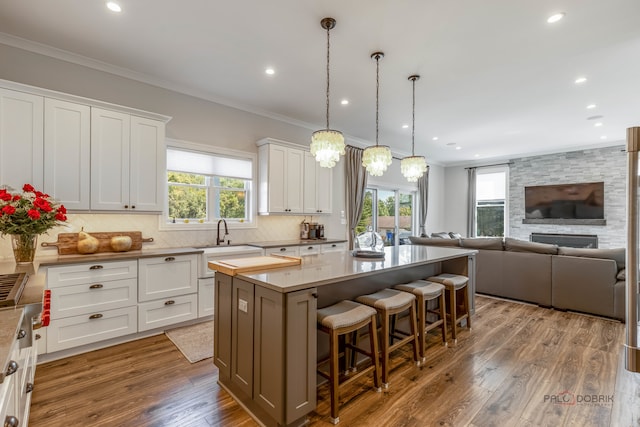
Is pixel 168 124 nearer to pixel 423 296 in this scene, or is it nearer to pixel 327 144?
pixel 327 144

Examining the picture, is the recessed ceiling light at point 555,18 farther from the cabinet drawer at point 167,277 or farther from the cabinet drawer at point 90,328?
the cabinet drawer at point 90,328

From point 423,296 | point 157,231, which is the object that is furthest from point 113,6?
point 423,296

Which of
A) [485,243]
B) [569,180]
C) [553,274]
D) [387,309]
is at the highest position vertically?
[569,180]

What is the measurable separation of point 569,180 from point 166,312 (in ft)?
29.2

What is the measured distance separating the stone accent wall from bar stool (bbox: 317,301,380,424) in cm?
738

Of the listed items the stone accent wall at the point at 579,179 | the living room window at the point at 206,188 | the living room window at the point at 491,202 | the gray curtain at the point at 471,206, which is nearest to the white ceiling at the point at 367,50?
the living room window at the point at 206,188

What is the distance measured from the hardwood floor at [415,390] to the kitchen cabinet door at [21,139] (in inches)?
67.3

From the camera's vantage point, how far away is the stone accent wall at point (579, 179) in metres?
6.70

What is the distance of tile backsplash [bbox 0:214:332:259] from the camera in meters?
3.12

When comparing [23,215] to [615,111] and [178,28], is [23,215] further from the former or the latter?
[615,111]

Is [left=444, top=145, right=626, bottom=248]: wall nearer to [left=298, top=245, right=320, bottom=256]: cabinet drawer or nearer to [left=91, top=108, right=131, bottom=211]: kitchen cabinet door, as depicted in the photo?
[left=298, top=245, right=320, bottom=256]: cabinet drawer

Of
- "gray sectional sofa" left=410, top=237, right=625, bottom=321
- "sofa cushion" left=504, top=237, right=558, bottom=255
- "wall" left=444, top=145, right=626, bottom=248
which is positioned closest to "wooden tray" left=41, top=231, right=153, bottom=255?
"gray sectional sofa" left=410, top=237, right=625, bottom=321

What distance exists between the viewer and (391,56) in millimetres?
3238

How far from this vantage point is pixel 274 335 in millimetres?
1797
